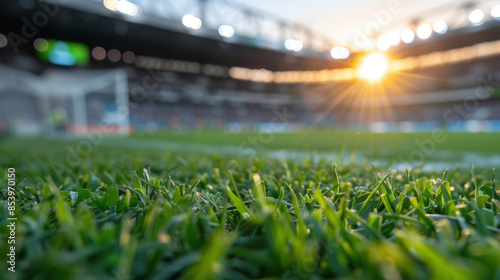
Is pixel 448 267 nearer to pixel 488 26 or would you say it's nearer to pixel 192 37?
pixel 192 37

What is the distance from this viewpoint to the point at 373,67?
28.7 meters

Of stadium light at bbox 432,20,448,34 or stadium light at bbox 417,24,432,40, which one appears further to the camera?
stadium light at bbox 417,24,432,40

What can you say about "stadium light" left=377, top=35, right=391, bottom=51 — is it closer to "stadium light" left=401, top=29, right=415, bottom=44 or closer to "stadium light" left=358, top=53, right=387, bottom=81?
"stadium light" left=358, top=53, right=387, bottom=81

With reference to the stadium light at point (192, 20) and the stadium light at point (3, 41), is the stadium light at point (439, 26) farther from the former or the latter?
the stadium light at point (3, 41)

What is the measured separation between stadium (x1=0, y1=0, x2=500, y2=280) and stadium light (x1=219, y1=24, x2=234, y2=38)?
115 millimetres

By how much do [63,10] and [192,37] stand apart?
27.3 ft

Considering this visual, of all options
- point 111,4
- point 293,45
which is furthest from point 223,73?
point 111,4

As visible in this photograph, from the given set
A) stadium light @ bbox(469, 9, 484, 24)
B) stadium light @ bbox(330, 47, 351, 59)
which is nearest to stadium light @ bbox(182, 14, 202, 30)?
stadium light @ bbox(330, 47, 351, 59)

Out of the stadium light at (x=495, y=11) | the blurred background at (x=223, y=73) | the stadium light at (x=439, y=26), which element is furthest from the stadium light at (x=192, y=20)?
the stadium light at (x=495, y=11)

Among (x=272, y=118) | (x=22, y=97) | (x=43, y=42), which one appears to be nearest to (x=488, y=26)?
(x=272, y=118)

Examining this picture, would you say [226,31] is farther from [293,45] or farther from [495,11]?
[495,11]

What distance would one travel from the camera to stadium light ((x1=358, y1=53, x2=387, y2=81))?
26.7 m

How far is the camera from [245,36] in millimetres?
23109

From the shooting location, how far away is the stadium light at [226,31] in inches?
857
